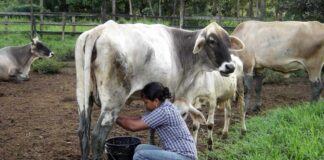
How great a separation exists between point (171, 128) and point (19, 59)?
30.4 feet

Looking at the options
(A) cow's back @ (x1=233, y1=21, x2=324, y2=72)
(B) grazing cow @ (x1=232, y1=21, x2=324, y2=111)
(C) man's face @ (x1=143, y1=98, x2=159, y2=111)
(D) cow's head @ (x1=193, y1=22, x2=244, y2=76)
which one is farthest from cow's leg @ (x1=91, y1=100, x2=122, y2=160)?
(A) cow's back @ (x1=233, y1=21, x2=324, y2=72)

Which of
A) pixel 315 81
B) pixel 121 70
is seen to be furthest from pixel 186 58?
pixel 315 81

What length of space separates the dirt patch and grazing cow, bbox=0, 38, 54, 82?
0.25 metres

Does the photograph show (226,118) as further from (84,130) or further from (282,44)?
(84,130)

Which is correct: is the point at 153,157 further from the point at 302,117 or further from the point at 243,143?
the point at 302,117

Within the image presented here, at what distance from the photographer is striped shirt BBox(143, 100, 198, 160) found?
4.56 metres

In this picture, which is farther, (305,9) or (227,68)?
(305,9)

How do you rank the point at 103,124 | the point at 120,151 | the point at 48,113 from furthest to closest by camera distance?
the point at 48,113 < the point at 120,151 < the point at 103,124

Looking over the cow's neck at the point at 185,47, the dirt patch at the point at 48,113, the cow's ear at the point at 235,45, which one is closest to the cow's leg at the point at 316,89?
the dirt patch at the point at 48,113

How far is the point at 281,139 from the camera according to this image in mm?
5617

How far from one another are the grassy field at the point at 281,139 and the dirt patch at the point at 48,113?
2.44 ft

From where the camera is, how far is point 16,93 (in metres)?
10.6

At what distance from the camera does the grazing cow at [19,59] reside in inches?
481

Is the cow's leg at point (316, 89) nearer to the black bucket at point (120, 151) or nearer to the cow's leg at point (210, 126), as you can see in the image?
the cow's leg at point (210, 126)
